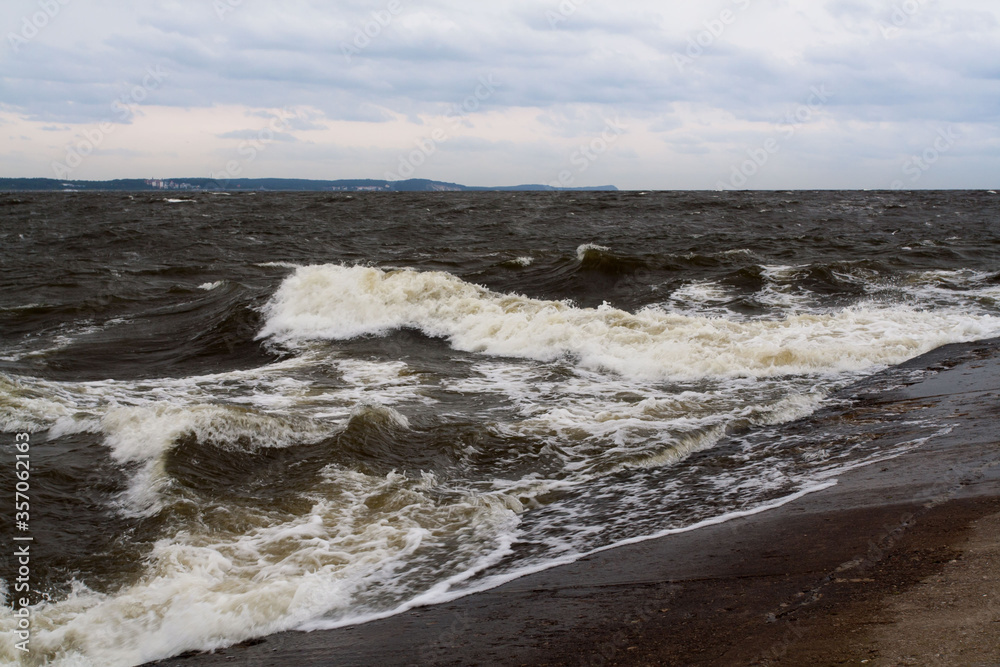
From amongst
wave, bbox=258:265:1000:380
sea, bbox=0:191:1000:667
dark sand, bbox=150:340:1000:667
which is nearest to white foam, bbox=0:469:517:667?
sea, bbox=0:191:1000:667

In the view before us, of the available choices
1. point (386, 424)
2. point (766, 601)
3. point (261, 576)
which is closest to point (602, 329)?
point (386, 424)

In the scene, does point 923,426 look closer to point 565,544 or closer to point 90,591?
point 565,544

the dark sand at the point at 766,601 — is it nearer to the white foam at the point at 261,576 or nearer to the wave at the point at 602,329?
the white foam at the point at 261,576

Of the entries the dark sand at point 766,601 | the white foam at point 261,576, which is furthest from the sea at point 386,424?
the dark sand at point 766,601

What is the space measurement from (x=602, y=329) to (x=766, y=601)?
25.2ft

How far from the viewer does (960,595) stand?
3029mm

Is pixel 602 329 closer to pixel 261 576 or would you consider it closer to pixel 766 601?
pixel 261 576

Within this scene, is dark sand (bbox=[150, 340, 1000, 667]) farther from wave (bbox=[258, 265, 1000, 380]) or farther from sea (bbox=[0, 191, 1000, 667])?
wave (bbox=[258, 265, 1000, 380])

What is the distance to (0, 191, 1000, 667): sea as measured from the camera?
14.1ft

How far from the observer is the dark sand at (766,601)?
114 inches

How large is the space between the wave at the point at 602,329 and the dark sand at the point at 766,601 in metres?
4.25

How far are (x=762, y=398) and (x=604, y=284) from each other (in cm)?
986

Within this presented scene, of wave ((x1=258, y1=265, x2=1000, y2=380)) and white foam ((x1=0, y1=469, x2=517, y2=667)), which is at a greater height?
wave ((x1=258, y1=265, x2=1000, y2=380))

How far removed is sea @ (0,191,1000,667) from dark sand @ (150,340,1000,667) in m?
0.29
